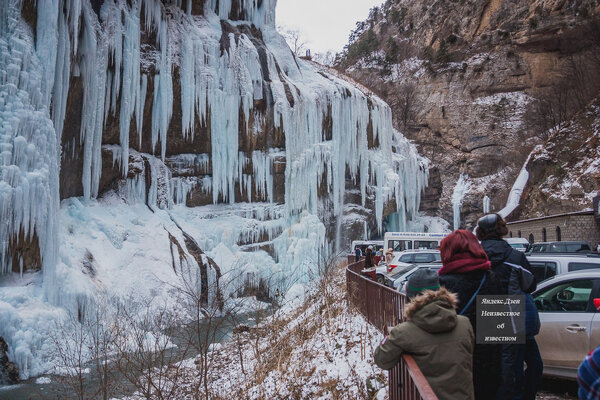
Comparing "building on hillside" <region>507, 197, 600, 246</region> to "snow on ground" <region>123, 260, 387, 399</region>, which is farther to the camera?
"building on hillside" <region>507, 197, 600, 246</region>

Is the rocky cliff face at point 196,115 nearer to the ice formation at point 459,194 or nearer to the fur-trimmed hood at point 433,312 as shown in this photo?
the ice formation at point 459,194

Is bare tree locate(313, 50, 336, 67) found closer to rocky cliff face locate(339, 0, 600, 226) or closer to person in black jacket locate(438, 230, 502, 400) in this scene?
rocky cliff face locate(339, 0, 600, 226)

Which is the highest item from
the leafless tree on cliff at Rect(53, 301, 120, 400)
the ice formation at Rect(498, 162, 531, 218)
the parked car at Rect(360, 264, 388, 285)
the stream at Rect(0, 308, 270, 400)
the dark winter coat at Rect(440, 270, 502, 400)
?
the ice formation at Rect(498, 162, 531, 218)

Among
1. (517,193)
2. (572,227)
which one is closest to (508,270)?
(572,227)

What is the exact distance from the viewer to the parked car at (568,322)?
5055 millimetres

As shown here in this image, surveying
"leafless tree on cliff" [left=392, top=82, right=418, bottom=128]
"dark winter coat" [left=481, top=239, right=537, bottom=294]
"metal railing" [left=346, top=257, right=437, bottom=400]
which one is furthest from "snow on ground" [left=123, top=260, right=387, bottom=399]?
"leafless tree on cliff" [left=392, top=82, right=418, bottom=128]

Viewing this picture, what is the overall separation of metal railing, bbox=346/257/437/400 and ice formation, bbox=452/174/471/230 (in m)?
31.3

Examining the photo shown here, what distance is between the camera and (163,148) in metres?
22.3

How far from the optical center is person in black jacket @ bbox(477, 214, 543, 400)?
3215 mm

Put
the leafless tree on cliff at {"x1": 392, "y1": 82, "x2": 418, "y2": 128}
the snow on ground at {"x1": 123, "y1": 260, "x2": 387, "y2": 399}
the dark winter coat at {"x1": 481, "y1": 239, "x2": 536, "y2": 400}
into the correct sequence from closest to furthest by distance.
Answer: the dark winter coat at {"x1": 481, "y1": 239, "x2": 536, "y2": 400} → the snow on ground at {"x1": 123, "y1": 260, "x2": 387, "y2": 399} → the leafless tree on cliff at {"x1": 392, "y1": 82, "x2": 418, "y2": 128}

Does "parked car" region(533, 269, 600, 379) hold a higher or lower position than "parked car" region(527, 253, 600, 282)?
lower

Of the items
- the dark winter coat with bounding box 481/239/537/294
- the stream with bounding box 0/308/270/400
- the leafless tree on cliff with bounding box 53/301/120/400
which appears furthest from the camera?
the leafless tree on cliff with bounding box 53/301/120/400

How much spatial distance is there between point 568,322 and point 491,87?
1919 inches

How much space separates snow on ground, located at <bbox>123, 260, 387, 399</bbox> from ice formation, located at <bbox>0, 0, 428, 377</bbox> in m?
5.66
